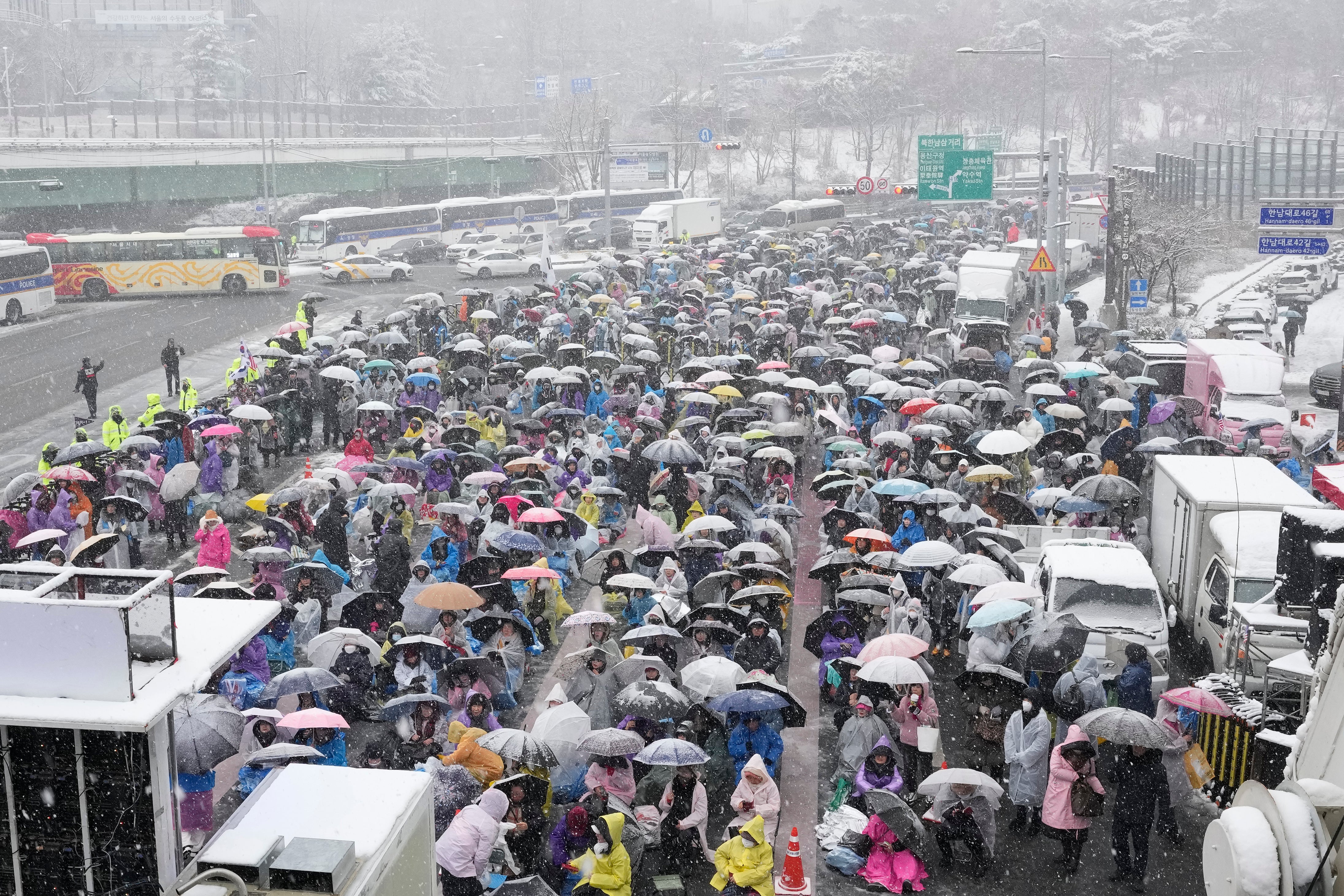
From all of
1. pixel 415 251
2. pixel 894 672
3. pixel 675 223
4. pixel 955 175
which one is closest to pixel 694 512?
pixel 894 672

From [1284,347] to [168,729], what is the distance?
1247 inches

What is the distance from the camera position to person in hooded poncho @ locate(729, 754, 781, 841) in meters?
10.4

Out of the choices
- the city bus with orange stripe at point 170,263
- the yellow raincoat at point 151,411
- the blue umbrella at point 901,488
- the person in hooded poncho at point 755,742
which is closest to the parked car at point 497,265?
the city bus with orange stripe at point 170,263

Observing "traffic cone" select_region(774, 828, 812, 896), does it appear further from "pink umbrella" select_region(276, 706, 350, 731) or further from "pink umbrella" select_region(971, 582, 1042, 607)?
"pink umbrella" select_region(971, 582, 1042, 607)

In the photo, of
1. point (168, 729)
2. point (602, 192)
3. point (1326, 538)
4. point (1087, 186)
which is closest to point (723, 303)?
point (1326, 538)

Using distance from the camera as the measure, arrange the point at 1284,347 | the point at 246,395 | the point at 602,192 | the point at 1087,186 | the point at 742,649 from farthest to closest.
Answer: the point at 1087,186, the point at 602,192, the point at 1284,347, the point at 246,395, the point at 742,649

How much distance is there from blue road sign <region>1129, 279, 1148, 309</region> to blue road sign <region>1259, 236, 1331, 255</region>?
23.7 ft

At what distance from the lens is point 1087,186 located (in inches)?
3391

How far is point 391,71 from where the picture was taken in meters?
110

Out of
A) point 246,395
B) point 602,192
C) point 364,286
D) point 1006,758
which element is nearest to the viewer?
point 1006,758

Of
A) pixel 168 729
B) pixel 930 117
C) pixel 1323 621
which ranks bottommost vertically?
pixel 1323 621

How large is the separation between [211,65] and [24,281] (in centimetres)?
6313

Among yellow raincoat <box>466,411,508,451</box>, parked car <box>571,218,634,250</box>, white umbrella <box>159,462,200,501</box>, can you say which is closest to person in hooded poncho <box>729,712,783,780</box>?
white umbrella <box>159,462,200,501</box>

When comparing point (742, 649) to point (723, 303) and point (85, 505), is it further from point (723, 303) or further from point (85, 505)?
point (723, 303)
